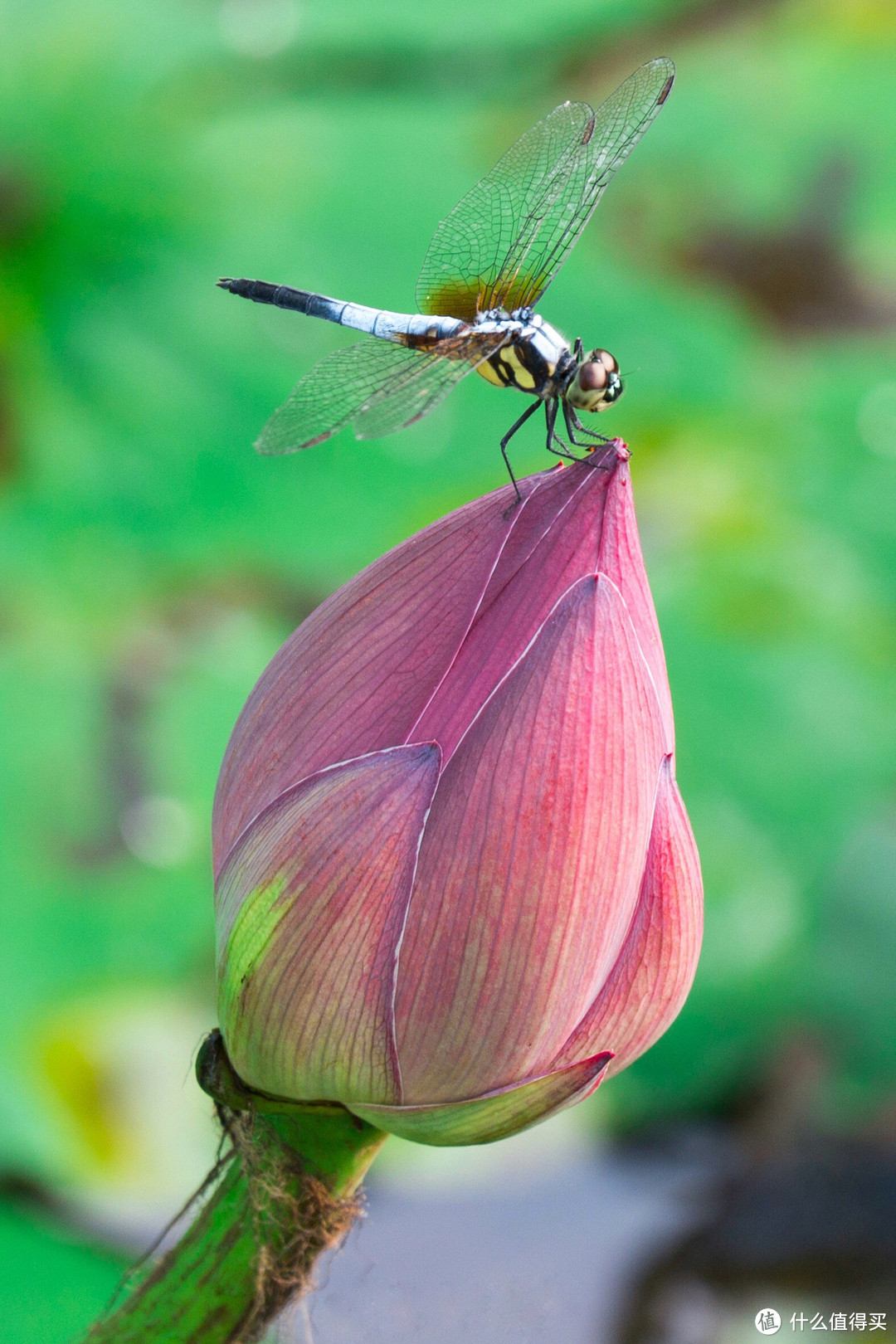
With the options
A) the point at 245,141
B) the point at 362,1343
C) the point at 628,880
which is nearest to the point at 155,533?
the point at 245,141

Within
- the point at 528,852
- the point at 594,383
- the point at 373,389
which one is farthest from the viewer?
the point at 373,389

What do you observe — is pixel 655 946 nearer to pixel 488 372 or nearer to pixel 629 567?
pixel 629 567

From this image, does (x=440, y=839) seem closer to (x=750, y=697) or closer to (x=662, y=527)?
(x=750, y=697)

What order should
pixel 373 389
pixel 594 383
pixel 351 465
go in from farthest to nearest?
pixel 351 465 < pixel 373 389 < pixel 594 383

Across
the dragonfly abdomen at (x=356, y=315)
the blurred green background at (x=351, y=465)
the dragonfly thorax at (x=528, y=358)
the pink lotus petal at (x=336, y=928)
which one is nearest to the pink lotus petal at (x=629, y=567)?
the pink lotus petal at (x=336, y=928)

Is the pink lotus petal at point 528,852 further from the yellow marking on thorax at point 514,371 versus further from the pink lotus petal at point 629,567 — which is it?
the yellow marking on thorax at point 514,371

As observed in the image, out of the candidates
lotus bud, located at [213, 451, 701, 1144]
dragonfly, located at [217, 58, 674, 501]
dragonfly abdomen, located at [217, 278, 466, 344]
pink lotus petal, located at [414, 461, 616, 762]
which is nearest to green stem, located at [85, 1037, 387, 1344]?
lotus bud, located at [213, 451, 701, 1144]

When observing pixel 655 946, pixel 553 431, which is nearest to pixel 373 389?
pixel 553 431
